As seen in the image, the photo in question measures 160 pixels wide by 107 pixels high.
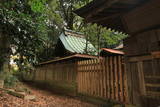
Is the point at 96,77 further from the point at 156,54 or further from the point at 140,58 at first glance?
the point at 156,54

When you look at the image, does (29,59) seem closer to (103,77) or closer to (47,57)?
(103,77)

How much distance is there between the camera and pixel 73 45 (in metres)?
10.1

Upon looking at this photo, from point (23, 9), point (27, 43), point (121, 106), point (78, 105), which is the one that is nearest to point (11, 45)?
point (27, 43)

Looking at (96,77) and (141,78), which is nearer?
(141,78)

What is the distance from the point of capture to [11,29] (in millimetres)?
5992

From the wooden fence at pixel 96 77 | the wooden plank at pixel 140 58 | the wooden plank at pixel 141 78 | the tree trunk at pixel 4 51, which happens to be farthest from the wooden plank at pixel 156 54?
the tree trunk at pixel 4 51

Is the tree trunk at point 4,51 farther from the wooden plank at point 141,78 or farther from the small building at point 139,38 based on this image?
the wooden plank at point 141,78

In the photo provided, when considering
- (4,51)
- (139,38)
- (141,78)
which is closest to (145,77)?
(141,78)

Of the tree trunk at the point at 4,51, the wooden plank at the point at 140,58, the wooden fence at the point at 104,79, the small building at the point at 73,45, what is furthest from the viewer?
the small building at the point at 73,45

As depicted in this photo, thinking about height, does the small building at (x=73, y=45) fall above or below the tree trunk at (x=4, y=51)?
above

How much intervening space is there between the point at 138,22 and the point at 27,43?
5559 millimetres

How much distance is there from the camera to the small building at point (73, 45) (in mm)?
9570

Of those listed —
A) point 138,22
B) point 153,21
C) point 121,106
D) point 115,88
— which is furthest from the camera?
point 115,88

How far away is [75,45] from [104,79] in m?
5.02
